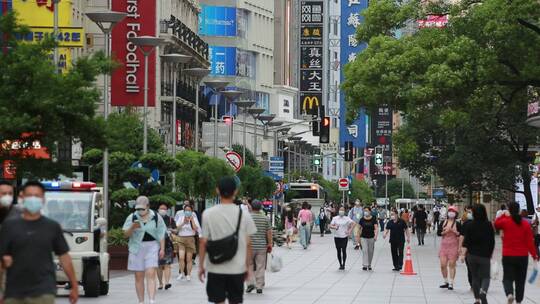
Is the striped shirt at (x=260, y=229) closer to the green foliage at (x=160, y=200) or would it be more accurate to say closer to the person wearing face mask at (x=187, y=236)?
the person wearing face mask at (x=187, y=236)

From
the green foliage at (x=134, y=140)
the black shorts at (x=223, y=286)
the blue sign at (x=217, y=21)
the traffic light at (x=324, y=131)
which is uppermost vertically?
the blue sign at (x=217, y=21)

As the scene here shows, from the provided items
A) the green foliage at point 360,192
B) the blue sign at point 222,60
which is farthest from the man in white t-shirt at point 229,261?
the green foliage at point 360,192

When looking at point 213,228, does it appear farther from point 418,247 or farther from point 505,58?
point 418,247

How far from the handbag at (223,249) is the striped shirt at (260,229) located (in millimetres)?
10624

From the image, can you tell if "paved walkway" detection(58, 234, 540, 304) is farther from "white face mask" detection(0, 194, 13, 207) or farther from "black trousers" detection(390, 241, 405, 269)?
"white face mask" detection(0, 194, 13, 207)

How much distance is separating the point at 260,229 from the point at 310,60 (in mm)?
144935

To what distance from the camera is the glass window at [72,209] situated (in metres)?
27.4

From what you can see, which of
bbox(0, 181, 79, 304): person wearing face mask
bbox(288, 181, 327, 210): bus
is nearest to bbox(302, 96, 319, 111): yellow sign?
bbox(288, 181, 327, 210): bus

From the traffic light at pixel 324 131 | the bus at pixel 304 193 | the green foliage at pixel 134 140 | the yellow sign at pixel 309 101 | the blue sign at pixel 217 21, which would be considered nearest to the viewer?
the green foliage at pixel 134 140

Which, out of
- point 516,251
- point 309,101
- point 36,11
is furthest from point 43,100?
point 309,101

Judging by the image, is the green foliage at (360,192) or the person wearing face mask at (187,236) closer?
the person wearing face mask at (187,236)

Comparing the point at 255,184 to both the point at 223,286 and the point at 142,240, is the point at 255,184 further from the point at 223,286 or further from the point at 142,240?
the point at 223,286

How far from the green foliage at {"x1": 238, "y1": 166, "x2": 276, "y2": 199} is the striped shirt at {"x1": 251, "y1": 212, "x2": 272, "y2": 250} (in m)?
43.9

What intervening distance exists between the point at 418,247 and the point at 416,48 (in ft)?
54.8
